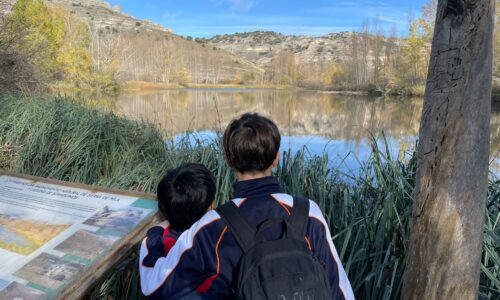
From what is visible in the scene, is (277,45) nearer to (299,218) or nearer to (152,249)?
(152,249)

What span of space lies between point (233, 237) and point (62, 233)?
1006 mm

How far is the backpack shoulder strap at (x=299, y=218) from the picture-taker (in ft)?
3.19

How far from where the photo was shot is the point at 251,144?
1062mm

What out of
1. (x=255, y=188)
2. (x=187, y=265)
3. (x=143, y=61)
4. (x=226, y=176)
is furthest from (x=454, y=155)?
(x=143, y=61)

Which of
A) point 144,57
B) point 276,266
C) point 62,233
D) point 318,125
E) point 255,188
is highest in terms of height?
point 144,57

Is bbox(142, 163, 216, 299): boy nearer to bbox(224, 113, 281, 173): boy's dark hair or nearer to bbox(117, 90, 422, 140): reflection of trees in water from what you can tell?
bbox(224, 113, 281, 173): boy's dark hair

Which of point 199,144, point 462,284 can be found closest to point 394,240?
point 462,284

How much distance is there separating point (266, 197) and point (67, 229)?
108 centimetres

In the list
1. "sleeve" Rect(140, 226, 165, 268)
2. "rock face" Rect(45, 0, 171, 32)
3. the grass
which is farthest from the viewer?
"rock face" Rect(45, 0, 171, 32)

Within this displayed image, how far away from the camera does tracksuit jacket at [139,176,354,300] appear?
987 millimetres

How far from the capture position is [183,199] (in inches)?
54.9

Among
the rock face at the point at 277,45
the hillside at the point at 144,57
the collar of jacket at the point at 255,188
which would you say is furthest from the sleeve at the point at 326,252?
the rock face at the point at 277,45

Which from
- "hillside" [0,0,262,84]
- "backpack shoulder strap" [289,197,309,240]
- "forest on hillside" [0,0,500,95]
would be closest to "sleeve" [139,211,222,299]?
"backpack shoulder strap" [289,197,309,240]

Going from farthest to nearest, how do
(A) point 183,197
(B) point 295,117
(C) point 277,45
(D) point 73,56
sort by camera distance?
(C) point 277,45 < (D) point 73,56 < (B) point 295,117 < (A) point 183,197
